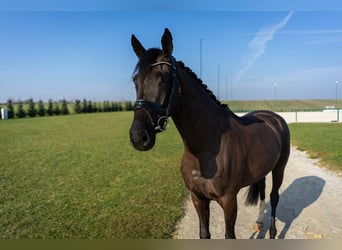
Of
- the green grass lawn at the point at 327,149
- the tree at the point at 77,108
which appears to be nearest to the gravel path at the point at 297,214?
the green grass lawn at the point at 327,149

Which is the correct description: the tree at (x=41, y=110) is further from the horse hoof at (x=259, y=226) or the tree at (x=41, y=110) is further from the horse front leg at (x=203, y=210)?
the horse front leg at (x=203, y=210)

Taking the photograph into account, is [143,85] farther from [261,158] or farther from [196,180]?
[261,158]

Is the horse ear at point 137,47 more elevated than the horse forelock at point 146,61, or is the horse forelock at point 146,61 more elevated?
the horse ear at point 137,47

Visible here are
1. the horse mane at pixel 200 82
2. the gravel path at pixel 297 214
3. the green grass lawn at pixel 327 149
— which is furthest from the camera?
the green grass lawn at pixel 327 149

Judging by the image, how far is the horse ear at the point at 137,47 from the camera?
6.31 ft

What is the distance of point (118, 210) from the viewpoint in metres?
4.63

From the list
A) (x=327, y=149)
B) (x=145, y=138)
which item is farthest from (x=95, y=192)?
(x=327, y=149)

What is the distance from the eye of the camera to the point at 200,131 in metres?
2.20

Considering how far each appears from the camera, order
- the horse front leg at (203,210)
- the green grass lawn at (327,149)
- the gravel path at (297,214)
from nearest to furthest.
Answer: the horse front leg at (203,210) < the gravel path at (297,214) < the green grass lawn at (327,149)

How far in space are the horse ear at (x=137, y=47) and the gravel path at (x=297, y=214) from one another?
2.67 metres

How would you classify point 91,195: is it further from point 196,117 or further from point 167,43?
point 167,43

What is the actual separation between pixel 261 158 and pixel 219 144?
671 millimetres

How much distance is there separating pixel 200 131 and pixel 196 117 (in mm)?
127

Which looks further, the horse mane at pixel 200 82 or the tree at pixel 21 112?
the tree at pixel 21 112
